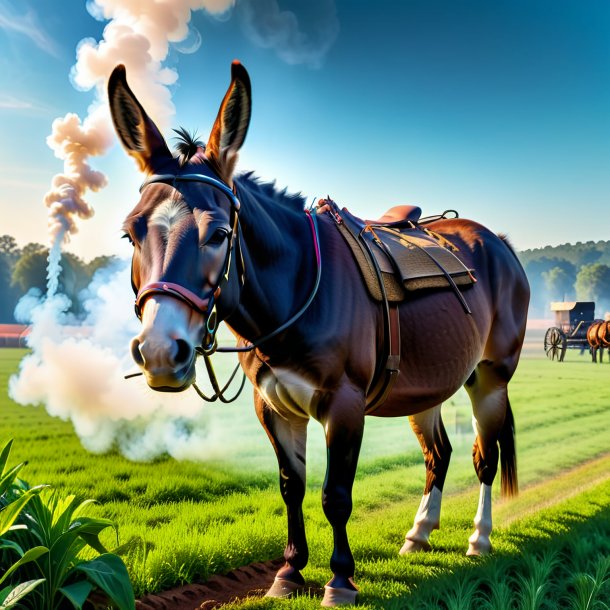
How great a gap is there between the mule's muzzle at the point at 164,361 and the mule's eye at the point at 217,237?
0.53 meters

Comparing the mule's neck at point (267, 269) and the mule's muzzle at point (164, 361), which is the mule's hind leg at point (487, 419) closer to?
the mule's neck at point (267, 269)

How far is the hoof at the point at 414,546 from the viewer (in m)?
5.11

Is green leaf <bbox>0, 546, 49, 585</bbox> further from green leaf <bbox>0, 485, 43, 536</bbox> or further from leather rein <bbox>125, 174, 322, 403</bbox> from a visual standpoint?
leather rein <bbox>125, 174, 322, 403</bbox>

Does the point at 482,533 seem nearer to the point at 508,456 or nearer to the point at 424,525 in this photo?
the point at 424,525

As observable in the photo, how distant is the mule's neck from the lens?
3387mm

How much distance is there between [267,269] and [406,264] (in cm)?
135

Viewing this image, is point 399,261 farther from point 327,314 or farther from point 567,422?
point 567,422

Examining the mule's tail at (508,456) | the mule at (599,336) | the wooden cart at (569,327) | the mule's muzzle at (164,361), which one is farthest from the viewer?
the wooden cart at (569,327)

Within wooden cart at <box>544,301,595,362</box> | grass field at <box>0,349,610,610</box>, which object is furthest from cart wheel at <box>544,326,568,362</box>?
grass field at <box>0,349,610,610</box>

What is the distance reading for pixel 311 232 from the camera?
3832 millimetres

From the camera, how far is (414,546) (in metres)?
5.14

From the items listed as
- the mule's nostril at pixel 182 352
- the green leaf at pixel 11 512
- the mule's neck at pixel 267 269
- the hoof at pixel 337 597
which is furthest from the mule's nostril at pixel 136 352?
the hoof at pixel 337 597

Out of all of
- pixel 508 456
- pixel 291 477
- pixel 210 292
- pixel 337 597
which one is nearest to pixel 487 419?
pixel 508 456

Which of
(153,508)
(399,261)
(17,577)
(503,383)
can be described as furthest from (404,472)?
(17,577)
